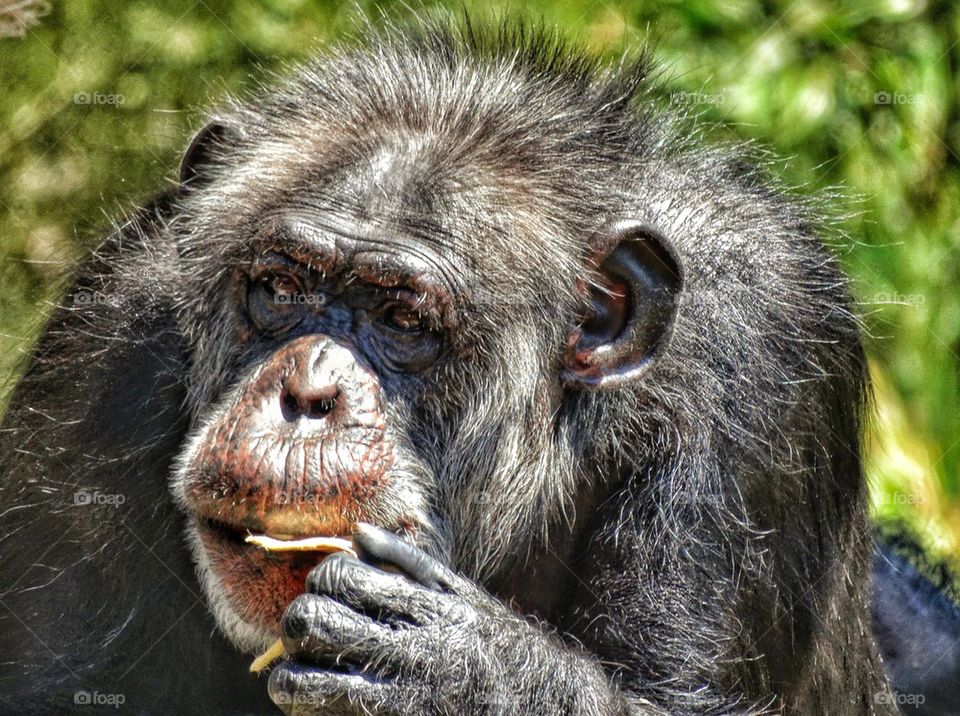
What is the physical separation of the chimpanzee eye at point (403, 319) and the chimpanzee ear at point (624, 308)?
2.17 feet

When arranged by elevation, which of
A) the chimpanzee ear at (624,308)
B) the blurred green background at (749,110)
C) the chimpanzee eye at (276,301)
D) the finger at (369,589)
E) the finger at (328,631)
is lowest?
the finger at (328,631)

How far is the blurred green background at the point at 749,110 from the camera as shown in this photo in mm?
9117

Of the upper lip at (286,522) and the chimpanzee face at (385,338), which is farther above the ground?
the chimpanzee face at (385,338)

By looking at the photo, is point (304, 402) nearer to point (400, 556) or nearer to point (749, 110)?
point (400, 556)

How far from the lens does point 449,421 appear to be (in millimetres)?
5223

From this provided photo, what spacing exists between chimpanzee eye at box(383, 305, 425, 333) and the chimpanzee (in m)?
0.01

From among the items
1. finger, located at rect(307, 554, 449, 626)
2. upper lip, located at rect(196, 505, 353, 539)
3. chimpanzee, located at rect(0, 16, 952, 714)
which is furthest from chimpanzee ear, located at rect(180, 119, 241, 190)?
finger, located at rect(307, 554, 449, 626)

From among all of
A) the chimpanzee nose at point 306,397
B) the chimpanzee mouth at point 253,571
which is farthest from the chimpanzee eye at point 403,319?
the chimpanzee mouth at point 253,571

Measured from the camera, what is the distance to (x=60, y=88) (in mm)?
9750

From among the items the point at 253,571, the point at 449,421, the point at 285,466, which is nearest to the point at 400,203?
the point at 449,421

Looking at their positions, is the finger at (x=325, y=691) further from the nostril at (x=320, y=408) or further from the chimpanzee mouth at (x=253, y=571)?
the nostril at (x=320, y=408)

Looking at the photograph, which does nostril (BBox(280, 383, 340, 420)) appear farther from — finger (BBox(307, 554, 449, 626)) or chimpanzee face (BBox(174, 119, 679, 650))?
finger (BBox(307, 554, 449, 626))

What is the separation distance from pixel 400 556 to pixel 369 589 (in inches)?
5.9

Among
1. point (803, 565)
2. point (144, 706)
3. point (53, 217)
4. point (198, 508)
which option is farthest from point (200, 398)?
point (53, 217)
